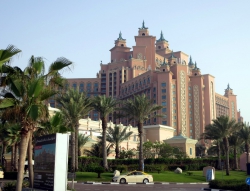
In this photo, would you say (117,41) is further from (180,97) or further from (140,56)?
(180,97)

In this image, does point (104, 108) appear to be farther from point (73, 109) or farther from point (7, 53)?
point (7, 53)

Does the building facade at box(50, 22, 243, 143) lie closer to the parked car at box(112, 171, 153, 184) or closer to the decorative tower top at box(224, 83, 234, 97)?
the decorative tower top at box(224, 83, 234, 97)

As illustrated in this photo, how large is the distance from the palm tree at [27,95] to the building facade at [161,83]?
314ft

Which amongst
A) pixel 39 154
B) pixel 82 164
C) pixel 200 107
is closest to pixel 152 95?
pixel 200 107

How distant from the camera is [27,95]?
16.3 meters

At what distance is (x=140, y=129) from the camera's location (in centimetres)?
4400

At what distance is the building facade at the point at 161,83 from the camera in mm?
114812

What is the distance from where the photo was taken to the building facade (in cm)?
11481

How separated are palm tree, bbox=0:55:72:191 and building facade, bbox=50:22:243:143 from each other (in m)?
95.6

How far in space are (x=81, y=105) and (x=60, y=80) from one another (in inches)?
921

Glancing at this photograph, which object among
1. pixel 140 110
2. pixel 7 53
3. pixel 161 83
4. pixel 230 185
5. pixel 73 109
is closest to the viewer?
pixel 7 53

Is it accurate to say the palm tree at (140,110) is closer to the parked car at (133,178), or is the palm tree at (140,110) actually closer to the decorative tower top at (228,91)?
the parked car at (133,178)

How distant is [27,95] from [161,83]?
100 metres

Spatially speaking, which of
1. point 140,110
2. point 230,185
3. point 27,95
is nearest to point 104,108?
point 140,110
